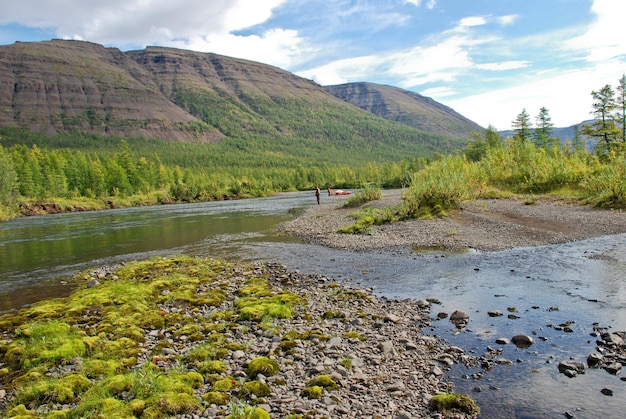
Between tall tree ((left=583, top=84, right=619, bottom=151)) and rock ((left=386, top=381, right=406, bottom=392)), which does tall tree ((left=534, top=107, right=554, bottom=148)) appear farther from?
rock ((left=386, top=381, right=406, bottom=392))

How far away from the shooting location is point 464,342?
387 inches

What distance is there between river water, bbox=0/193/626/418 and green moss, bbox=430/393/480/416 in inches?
10.6

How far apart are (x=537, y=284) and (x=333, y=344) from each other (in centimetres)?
881

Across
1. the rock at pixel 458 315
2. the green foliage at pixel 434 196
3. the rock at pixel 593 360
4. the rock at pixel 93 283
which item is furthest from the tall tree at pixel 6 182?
the rock at pixel 593 360

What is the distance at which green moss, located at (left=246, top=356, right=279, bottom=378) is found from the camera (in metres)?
8.35

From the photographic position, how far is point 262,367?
→ 8453 millimetres

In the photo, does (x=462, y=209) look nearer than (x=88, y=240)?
Yes

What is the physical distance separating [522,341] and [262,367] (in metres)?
6.27

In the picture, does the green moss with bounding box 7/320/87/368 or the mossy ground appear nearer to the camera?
the mossy ground

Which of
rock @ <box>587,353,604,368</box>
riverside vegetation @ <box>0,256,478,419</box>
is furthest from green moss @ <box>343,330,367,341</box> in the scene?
rock @ <box>587,353,604,368</box>

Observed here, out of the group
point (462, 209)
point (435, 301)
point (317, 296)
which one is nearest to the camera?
point (435, 301)

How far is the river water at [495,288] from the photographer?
7512mm

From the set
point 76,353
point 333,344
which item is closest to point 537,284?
point 333,344

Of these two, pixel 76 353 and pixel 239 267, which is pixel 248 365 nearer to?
pixel 76 353
